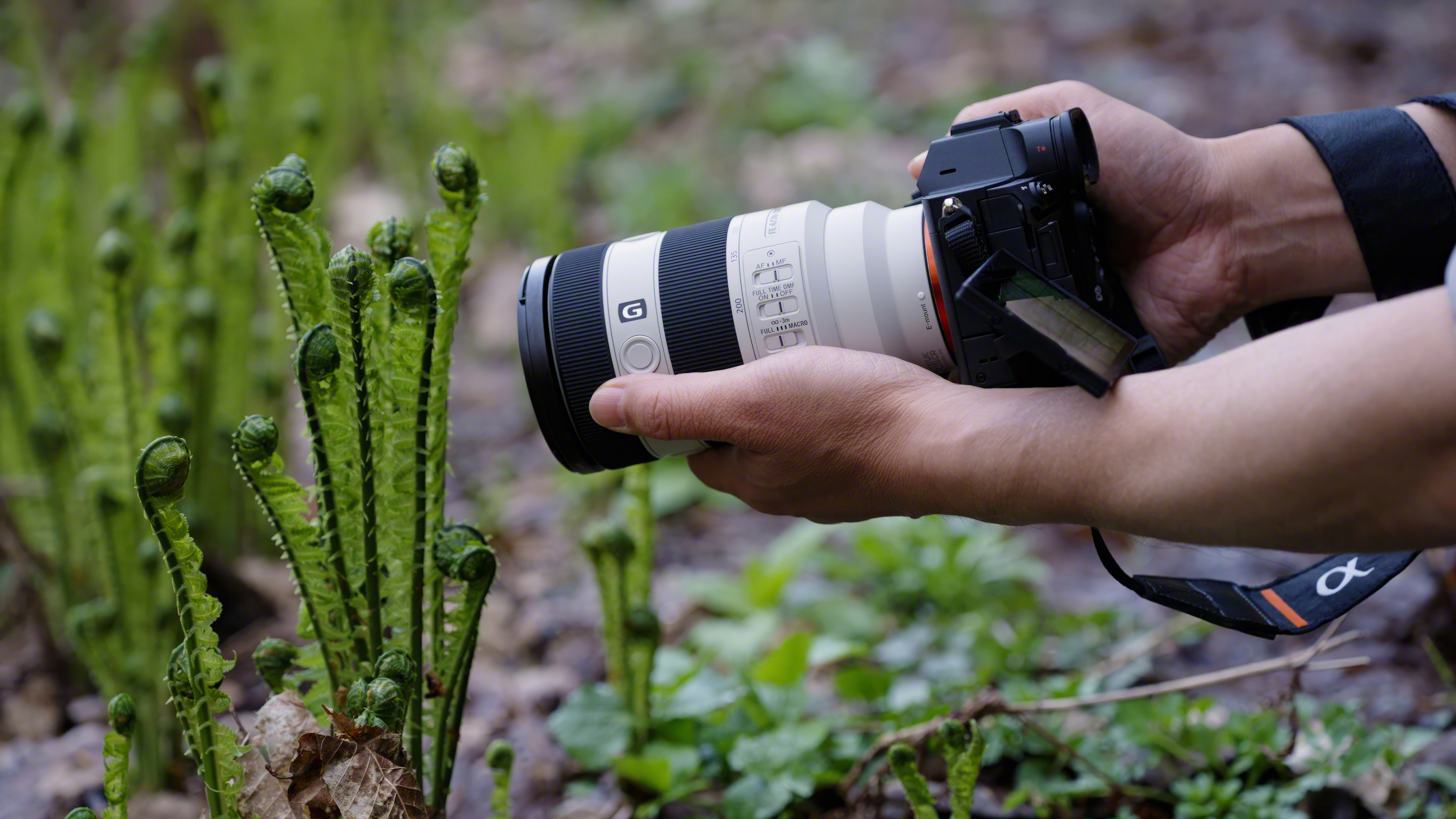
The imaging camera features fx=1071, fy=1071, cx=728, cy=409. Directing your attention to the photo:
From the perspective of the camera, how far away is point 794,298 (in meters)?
1.01

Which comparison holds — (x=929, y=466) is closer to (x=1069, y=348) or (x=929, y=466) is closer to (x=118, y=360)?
(x=1069, y=348)

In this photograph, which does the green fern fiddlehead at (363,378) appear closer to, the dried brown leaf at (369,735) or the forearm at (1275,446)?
the dried brown leaf at (369,735)

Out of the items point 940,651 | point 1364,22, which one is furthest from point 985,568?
point 1364,22

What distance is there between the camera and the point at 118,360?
126 centimetres

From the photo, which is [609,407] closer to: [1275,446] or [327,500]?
[327,500]

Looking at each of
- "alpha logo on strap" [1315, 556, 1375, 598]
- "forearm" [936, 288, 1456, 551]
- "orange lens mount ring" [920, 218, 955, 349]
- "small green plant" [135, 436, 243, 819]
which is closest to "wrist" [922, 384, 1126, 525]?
"forearm" [936, 288, 1456, 551]

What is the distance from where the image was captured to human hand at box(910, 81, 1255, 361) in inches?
48.2

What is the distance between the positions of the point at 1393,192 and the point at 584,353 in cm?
86

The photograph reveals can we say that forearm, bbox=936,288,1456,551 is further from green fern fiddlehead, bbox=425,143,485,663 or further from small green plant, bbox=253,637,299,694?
small green plant, bbox=253,637,299,694

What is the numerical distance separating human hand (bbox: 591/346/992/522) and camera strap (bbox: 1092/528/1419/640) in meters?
0.18

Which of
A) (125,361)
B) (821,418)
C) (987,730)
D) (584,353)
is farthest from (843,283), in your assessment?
(125,361)

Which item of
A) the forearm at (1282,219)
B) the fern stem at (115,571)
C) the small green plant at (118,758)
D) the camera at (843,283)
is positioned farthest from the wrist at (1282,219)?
the fern stem at (115,571)

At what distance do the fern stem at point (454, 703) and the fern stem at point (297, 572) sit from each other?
0.31 ft

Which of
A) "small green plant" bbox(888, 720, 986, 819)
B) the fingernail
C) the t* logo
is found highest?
the t* logo
